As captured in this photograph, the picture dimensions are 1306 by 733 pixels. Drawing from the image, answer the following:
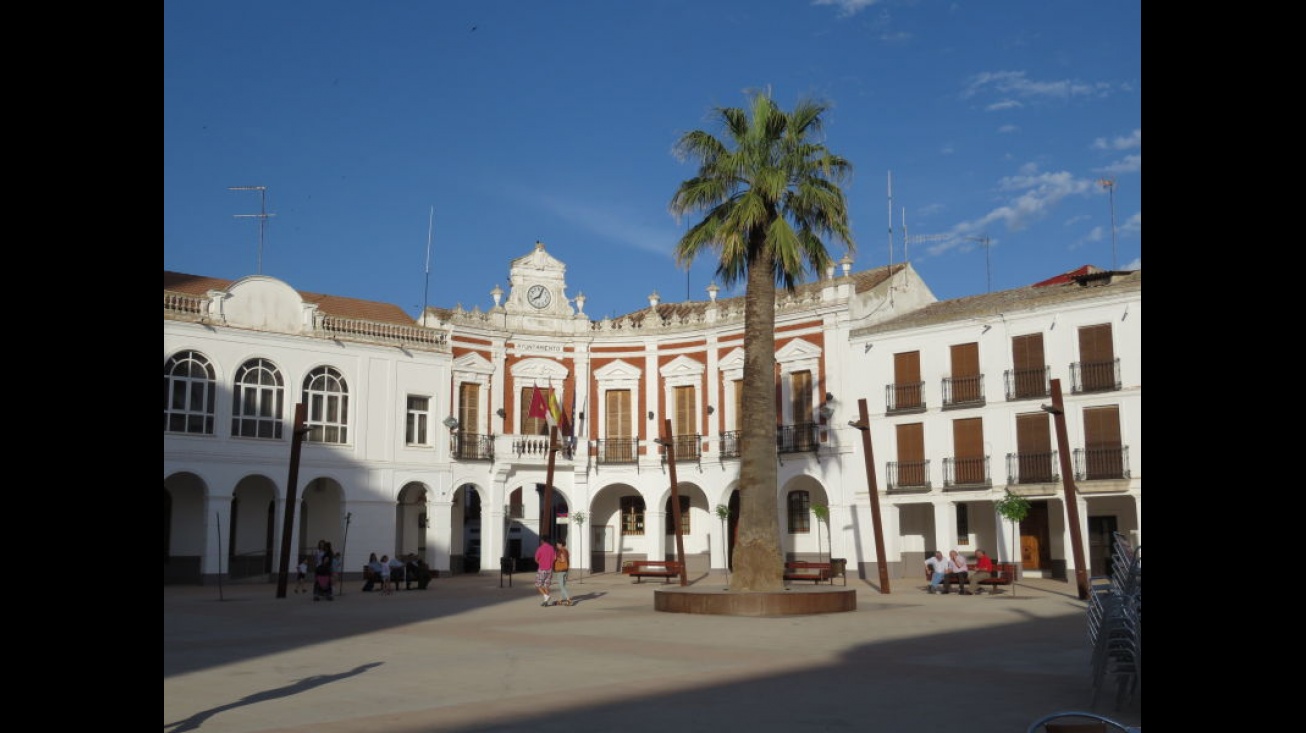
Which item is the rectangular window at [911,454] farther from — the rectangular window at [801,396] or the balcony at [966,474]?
the rectangular window at [801,396]

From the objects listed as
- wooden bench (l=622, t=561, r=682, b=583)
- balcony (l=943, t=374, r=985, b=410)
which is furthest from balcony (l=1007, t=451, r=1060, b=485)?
wooden bench (l=622, t=561, r=682, b=583)

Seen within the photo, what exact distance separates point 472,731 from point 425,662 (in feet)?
18.8

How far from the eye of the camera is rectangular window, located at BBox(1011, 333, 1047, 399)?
3625cm

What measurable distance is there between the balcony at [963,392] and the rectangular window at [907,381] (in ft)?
3.04

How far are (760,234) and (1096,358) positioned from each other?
16135mm

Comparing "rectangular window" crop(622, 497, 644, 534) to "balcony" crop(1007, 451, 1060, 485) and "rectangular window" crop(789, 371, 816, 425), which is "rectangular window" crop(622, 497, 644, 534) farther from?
"balcony" crop(1007, 451, 1060, 485)

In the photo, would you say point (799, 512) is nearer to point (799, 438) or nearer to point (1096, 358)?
point (799, 438)

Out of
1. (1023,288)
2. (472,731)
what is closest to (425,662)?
(472,731)

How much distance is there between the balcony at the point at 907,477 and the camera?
38.6m

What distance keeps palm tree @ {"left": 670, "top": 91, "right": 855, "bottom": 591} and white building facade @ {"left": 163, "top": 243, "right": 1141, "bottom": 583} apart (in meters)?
10.7
